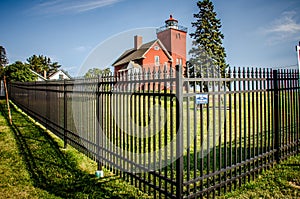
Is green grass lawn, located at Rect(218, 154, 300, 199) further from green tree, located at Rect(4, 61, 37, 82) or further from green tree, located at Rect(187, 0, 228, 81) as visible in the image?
green tree, located at Rect(4, 61, 37, 82)

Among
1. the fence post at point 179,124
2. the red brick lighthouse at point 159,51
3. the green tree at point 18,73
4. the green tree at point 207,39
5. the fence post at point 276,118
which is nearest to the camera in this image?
the fence post at point 179,124

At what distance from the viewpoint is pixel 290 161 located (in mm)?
5711

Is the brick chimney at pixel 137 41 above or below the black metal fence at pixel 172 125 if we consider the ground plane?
above

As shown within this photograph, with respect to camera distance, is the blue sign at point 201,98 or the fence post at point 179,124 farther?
the blue sign at point 201,98

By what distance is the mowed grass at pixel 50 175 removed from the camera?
4.34 meters

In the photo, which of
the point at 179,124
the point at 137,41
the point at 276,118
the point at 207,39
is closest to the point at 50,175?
the point at 179,124

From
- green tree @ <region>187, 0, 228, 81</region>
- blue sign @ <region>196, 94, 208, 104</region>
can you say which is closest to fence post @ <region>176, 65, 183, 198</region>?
blue sign @ <region>196, 94, 208, 104</region>

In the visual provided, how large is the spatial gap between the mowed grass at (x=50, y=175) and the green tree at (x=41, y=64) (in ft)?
230

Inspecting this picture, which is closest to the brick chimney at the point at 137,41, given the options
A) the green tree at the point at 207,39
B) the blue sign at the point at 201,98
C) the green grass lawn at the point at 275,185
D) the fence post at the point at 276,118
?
the green tree at the point at 207,39

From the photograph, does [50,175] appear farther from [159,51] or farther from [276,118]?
[159,51]

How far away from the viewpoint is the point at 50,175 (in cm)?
511

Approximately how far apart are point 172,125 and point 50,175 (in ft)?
10.4

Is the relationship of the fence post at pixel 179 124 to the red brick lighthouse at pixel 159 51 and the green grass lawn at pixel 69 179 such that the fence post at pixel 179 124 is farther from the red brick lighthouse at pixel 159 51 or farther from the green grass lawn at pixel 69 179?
the red brick lighthouse at pixel 159 51

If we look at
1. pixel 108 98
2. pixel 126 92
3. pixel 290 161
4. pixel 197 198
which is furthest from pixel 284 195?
pixel 108 98
